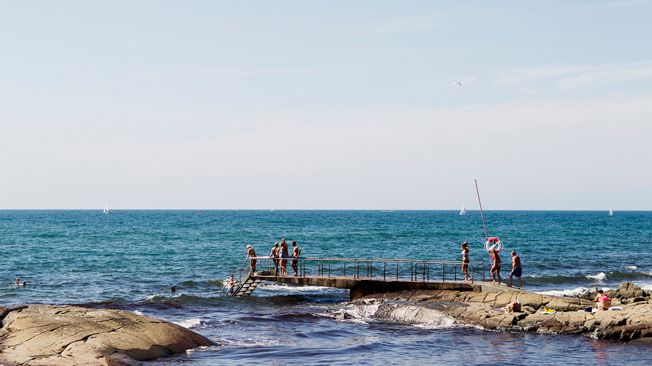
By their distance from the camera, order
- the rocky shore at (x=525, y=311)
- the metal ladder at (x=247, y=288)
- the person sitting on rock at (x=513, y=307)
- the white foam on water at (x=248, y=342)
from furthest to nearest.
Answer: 1. the metal ladder at (x=247, y=288)
2. the person sitting on rock at (x=513, y=307)
3. the rocky shore at (x=525, y=311)
4. the white foam on water at (x=248, y=342)

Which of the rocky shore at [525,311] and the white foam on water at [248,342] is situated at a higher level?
the rocky shore at [525,311]

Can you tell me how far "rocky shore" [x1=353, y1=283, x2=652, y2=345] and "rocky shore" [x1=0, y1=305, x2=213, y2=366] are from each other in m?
10.4

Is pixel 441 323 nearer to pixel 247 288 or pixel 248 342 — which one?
pixel 248 342

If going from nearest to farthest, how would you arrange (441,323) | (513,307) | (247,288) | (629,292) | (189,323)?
(513,307)
(441,323)
(189,323)
(629,292)
(247,288)

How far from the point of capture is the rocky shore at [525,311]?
84.0ft

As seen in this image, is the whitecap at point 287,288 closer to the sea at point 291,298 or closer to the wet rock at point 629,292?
the sea at point 291,298

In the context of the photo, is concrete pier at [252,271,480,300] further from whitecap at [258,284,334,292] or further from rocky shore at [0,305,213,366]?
rocky shore at [0,305,213,366]

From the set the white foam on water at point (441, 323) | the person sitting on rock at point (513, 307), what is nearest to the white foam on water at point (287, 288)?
the white foam on water at point (441, 323)

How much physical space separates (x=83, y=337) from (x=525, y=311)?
16.6 m

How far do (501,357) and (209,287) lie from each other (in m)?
24.7

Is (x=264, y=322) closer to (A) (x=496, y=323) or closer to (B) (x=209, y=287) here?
(A) (x=496, y=323)

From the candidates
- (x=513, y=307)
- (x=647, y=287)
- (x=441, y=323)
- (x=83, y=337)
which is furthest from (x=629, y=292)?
(x=83, y=337)

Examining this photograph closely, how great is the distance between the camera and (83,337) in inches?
810

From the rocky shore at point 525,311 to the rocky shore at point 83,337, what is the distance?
10.4 m
